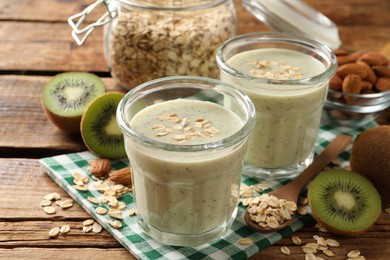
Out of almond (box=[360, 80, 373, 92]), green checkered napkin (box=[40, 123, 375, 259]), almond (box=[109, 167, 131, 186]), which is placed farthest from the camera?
almond (box=[360, 80, 373, 92])

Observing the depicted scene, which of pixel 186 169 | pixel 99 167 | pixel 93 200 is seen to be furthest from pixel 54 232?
pixel 186 169

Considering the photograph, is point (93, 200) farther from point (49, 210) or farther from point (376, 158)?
point (376, 158)

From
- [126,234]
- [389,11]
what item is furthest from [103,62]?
[389,11]

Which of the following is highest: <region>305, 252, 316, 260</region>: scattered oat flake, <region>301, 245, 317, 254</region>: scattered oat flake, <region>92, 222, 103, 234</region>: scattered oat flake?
<region>92, 222, 103, 234</region>: scattered oat flake

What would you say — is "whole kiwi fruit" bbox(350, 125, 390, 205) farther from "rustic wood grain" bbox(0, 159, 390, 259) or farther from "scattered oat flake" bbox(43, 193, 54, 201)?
"scattered oat flake" bbox(43, 193, 54, 201)

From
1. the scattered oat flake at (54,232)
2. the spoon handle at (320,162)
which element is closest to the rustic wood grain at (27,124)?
the scattered oat flake at (54,232)

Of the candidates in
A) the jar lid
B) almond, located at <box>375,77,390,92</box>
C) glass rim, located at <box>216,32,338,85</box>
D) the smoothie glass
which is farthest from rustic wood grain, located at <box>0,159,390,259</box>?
the jar lid

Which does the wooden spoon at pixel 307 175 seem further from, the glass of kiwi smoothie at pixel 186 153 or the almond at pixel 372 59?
the almond at pixel 372 59

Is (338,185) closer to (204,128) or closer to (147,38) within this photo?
(204,128)
